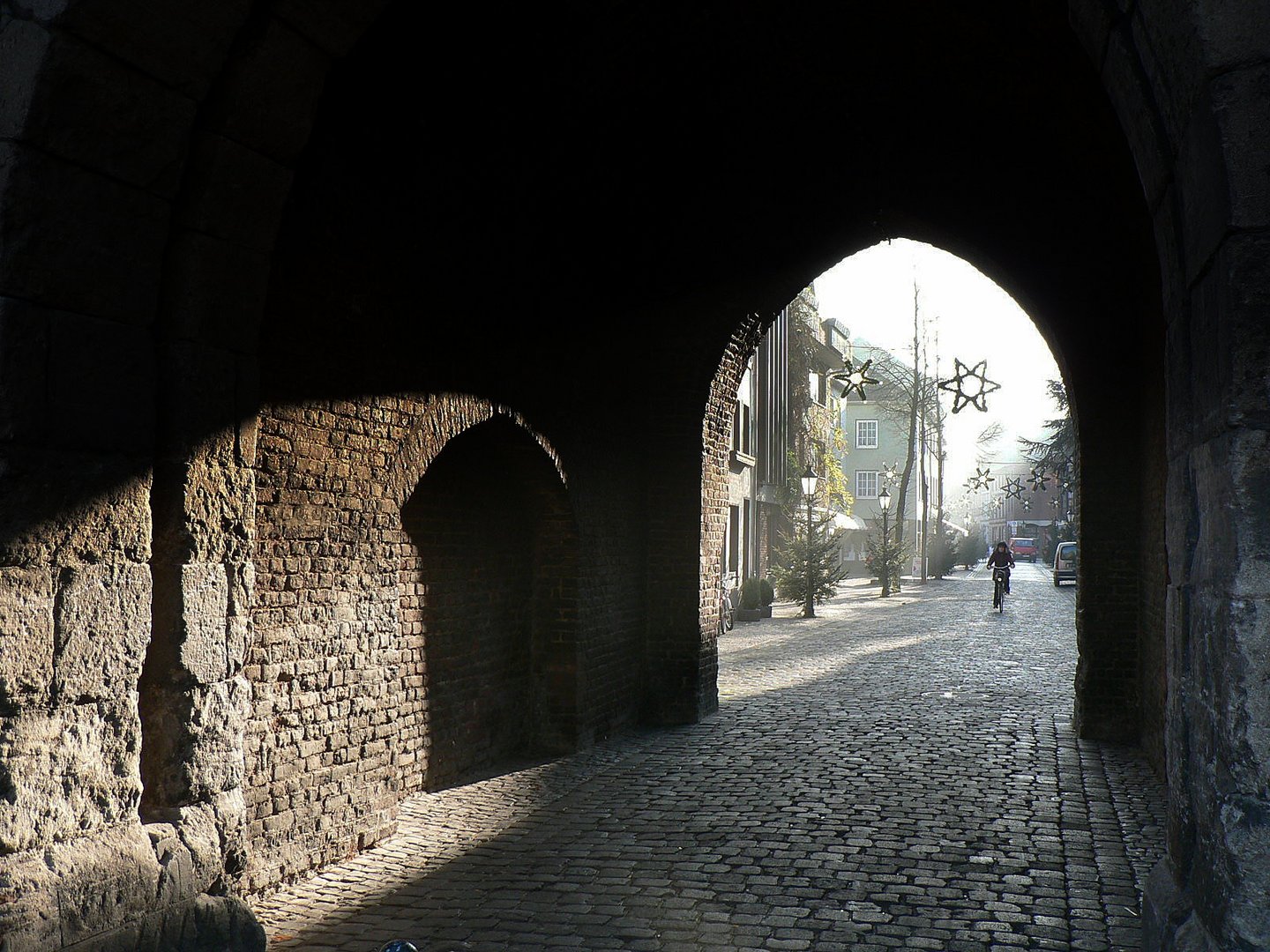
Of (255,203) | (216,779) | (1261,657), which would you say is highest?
(255,203)

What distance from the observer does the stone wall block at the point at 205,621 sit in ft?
11.3

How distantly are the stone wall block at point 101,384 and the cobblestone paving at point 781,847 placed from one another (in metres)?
2.29

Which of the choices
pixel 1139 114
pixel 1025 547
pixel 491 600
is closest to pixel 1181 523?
pixel 1139 114

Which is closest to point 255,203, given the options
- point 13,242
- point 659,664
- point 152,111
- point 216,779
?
point 152,111

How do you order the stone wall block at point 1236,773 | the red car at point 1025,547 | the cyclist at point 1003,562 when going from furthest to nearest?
the red car at point 1025,547 → the cyclist at point 1003,562 → the stone wall block at point 1236,773

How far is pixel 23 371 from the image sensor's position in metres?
2.88

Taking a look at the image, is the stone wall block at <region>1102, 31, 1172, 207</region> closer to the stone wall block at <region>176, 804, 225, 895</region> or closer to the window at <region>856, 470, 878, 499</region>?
the stone wall block at <region>176, 804, 225, 895</region>

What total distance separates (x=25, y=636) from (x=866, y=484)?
2202 inches

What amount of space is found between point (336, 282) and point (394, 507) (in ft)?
4.22

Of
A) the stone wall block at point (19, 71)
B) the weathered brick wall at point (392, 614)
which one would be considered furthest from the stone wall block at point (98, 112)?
the weathered brick wall at point (392, 614)

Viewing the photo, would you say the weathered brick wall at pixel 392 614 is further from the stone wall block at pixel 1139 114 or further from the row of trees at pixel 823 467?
the row of trees at pixel 823 467

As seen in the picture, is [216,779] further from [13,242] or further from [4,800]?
[13,242]

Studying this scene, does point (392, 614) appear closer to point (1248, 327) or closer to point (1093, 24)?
point (1093, 24)

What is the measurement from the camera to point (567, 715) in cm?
812
